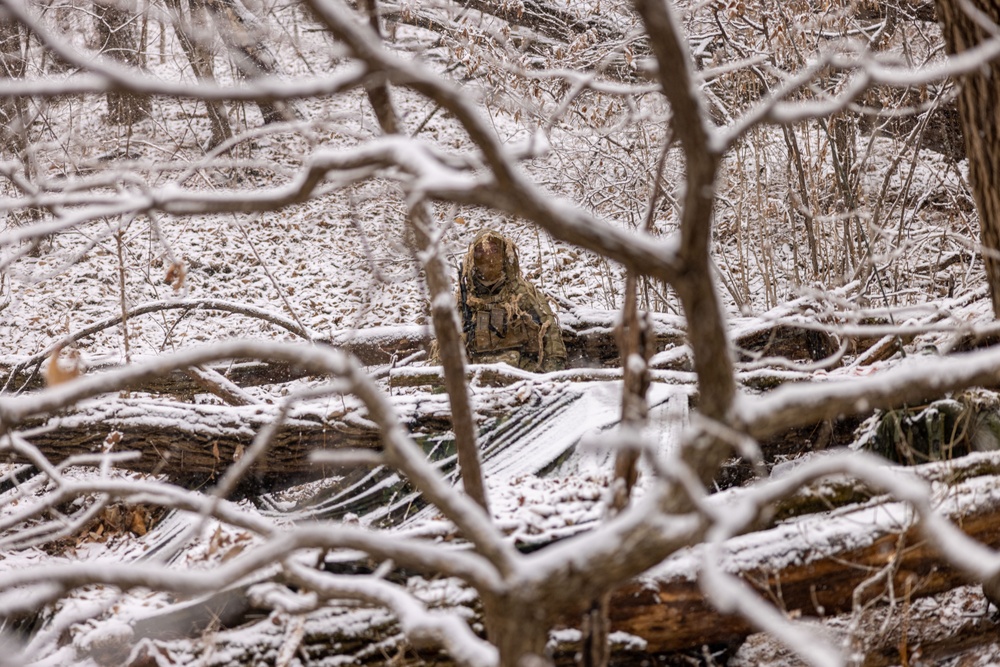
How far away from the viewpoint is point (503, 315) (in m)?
5.73

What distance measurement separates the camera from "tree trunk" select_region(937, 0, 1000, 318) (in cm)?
275

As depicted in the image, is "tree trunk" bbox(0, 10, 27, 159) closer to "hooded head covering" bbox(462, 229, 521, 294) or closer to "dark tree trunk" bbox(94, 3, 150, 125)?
"dark tree trunk" bbox(94, 3, 150, 125)

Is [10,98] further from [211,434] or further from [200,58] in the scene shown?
[211,434]

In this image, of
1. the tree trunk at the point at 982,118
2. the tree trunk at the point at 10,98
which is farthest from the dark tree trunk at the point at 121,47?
the tree trunk at the point at 982,118

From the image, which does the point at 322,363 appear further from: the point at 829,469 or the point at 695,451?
the point at 829,469

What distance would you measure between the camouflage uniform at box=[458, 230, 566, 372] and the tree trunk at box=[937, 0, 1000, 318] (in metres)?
3.17

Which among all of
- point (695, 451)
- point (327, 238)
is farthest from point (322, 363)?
point (327, 238)

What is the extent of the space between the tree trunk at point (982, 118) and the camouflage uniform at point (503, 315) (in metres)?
3.17

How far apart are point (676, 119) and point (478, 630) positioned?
7.69 feet

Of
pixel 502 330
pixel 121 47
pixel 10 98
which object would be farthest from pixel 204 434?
pixel 10 98

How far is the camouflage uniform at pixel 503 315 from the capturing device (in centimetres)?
568

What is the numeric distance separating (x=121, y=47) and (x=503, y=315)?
7.25 m

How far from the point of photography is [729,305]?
8.86 metres

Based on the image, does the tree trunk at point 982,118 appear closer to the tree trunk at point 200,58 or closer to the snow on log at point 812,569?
the snow on log at point 812,569
